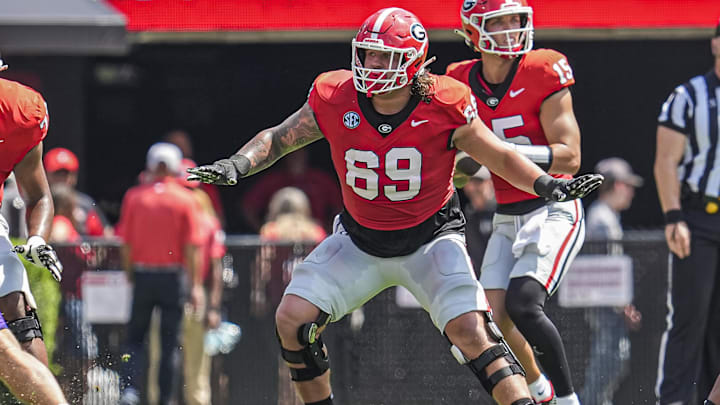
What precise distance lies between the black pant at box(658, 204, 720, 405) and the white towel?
1.23 meters

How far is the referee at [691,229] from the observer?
7129 mm

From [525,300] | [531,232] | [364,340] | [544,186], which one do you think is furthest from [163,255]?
[544,186]

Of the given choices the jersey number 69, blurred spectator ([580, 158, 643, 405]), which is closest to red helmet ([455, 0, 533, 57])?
the jersey number 69

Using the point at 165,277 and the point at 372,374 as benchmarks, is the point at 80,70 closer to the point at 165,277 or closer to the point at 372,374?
the point at 165,277

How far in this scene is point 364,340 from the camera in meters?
8.73

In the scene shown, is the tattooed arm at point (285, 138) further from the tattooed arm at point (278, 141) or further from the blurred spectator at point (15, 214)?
the blurred spectator at point (15, 214)

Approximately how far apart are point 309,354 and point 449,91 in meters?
1.37

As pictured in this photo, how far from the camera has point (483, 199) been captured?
9.59 metres

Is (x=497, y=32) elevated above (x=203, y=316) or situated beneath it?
elevated above

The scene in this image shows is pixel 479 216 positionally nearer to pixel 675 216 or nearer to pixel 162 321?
pixel 675 216

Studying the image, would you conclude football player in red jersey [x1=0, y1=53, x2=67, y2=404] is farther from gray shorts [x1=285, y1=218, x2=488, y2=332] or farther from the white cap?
the white cap

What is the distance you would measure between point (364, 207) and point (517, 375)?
1067 mm

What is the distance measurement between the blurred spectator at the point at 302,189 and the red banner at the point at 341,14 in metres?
1.31

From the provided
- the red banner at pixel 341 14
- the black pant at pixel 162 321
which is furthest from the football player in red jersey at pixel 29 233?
the red banner at pixel 341 14
